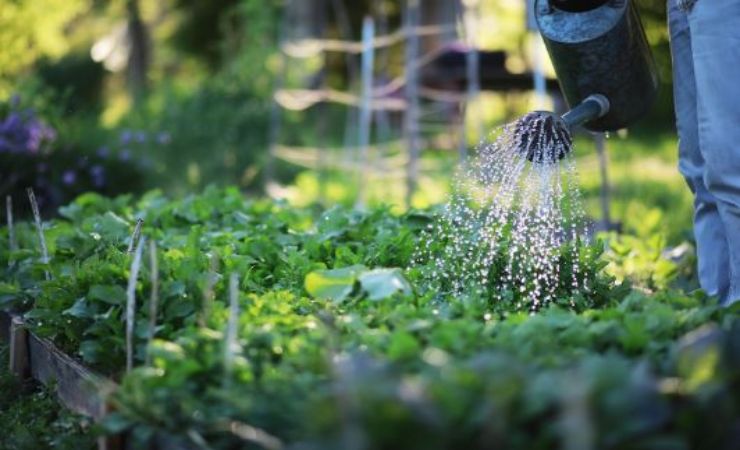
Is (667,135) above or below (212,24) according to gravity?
below

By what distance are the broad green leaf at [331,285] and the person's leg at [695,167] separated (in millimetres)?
1319

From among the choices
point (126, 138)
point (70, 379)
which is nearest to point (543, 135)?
point (70, 379)

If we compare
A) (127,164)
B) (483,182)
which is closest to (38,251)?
(483,182)

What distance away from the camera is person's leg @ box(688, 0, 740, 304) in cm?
309

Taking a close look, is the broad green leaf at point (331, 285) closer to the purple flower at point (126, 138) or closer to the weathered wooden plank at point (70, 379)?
the weathered wooden plank at point (70, 379)

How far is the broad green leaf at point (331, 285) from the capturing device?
2990 millimetres

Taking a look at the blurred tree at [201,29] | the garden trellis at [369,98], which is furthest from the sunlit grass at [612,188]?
the blurred tree at [201,29]

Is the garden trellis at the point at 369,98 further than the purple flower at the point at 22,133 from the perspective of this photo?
Yes

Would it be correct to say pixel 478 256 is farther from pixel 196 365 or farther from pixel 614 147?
pixel 614 147

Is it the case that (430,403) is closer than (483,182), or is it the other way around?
(430,403)

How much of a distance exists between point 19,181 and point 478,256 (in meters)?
4.27

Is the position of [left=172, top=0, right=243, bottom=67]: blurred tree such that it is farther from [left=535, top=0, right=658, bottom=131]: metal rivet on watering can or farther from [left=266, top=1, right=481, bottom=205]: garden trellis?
[left=535, top=0, right=658, bottom=131]: metal rivet on watering can

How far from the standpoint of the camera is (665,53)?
21.5ft

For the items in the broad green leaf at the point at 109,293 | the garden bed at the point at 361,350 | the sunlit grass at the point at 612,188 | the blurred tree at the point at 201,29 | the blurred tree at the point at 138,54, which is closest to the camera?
the garden bed at the point at 361,350
